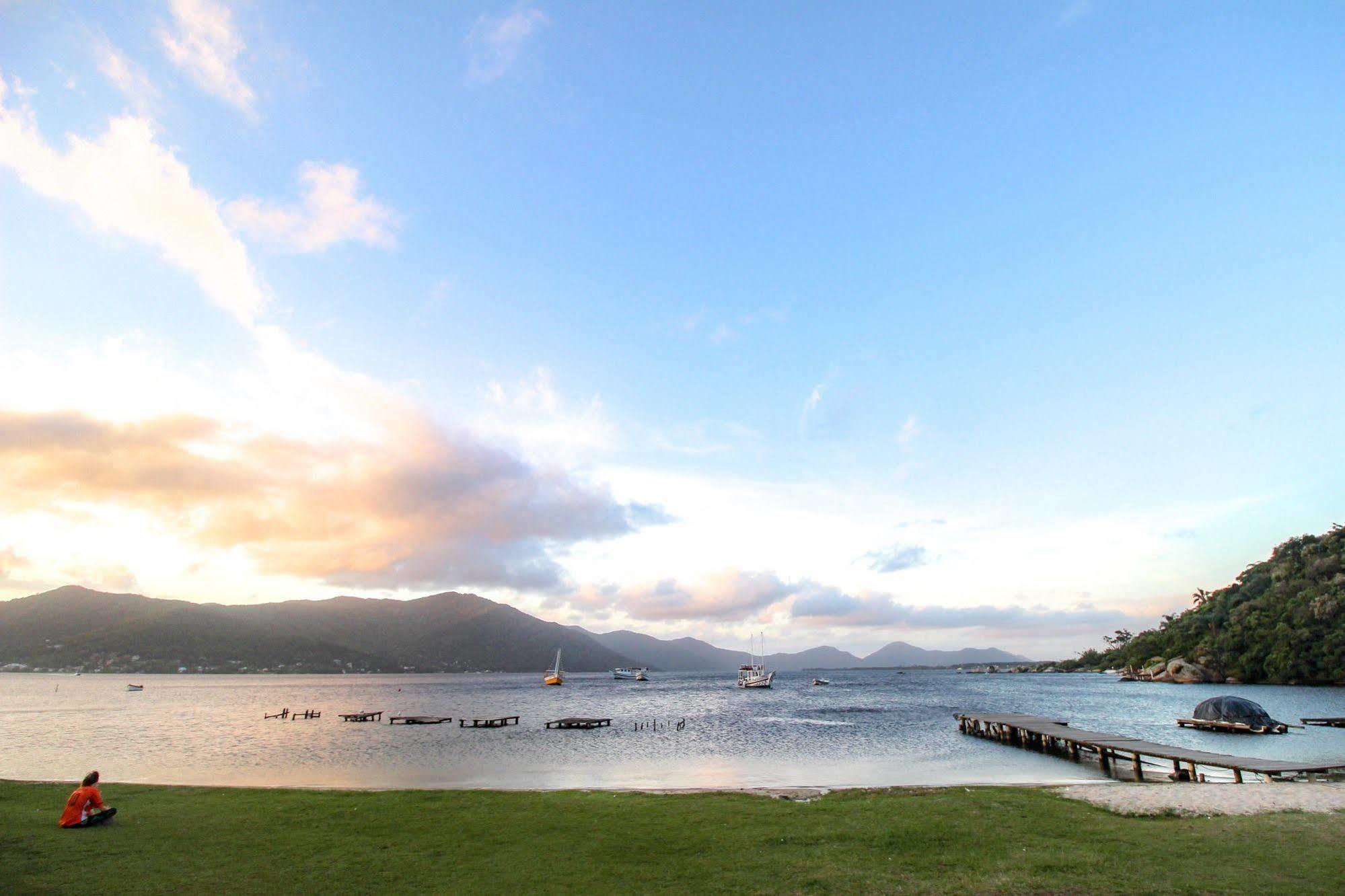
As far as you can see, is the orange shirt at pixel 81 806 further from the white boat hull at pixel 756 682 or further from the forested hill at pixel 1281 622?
the white boat hull at pixel 756 682

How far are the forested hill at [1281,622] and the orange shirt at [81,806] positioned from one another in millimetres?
147079

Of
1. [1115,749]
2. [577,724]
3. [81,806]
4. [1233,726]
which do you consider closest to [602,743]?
[577,724]

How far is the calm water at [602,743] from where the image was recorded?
35562 mm

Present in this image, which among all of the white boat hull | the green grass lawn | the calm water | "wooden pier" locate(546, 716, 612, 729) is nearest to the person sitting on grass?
the green grass lawn

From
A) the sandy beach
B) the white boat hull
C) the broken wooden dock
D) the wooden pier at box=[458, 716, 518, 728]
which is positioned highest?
the sandy beach

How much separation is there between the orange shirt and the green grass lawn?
0.45m

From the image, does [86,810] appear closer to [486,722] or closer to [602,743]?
[602,743]

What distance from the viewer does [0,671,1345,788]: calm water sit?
117 feet

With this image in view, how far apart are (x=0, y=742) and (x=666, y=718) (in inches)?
2221

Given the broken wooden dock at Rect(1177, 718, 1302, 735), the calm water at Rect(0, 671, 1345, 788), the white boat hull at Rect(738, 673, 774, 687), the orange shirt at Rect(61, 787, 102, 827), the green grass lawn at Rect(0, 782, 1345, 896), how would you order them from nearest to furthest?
the green grass lawn at Rect(0, 782, 1345, 896), the orange shirt at Rect(61, 787, 102, 827), the calm water at Rect(0, 671, 1345, 788), the broken wooden dock at Rect(1177, 718, 1302, 735), the white boat hull at Rect(738, 673, 774, 687)

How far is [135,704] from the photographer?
96750mm

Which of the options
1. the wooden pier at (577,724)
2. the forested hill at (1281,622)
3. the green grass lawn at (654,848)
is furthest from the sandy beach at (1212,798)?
the forested hill at (1281,622)

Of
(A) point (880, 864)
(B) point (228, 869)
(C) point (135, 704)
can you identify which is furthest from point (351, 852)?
(C) point (135, 704)

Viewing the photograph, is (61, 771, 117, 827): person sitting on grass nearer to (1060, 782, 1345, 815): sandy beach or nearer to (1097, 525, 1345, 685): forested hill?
(1060, 782, 1345, 815): sandy beach
